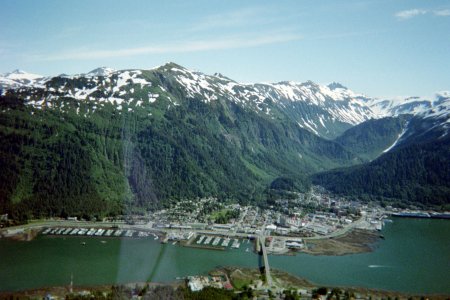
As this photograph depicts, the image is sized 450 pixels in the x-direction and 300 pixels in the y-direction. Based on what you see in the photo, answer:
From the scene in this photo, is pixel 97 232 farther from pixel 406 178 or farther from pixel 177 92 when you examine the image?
pixel 177 92

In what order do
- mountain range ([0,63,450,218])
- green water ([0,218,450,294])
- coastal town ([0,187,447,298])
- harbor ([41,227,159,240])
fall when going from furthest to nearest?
mountain range ([0,63,450,218]), harbor ([41,227,159,240]), coastal town ([0,187,447,298]), green water ([0,218,450,294])

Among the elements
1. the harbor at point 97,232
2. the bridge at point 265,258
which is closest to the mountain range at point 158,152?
the harbor at point 97,232

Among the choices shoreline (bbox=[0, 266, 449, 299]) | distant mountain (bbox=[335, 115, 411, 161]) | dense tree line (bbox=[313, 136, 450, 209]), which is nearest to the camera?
shoreline (bbox=[0, 266, 449, 299])

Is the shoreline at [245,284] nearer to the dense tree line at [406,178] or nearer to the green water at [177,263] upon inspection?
the green water at [177,263]

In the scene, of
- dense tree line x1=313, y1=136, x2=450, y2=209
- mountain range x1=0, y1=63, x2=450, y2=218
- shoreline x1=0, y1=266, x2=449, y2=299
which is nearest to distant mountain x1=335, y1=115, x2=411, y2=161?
mountain range x1=0, y1=63, x2=450, y2=218

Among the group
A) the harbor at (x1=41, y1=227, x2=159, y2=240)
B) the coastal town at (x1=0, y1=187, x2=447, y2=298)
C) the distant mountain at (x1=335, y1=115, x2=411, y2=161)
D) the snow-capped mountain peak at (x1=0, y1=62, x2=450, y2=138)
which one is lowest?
the coastal town at (x1=0, y1=187, x2=447, y2=298)

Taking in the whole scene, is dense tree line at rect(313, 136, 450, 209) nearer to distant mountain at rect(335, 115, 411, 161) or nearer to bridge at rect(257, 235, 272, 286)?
bridge at rect(257, 235, 272, 286)

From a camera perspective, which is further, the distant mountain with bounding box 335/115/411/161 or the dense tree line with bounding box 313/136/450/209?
the distant mountain with bounding box 335/115/411/161
